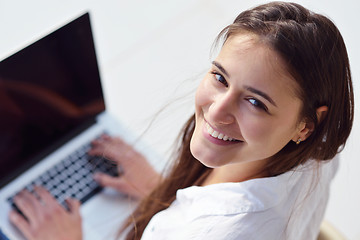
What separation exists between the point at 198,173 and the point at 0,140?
468mm

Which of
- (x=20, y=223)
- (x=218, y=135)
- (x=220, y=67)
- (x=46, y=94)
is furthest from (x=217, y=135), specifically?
(x=20, y=223)

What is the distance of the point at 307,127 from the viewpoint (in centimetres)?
81

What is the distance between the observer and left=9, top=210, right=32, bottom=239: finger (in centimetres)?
113

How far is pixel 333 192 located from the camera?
150 centimetres

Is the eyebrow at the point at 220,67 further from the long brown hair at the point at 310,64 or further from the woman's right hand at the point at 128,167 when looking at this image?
the woman's right hand at the point at 128,167

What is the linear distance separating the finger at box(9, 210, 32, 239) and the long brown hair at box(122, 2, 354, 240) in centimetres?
63

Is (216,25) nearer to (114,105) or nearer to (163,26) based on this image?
(163,26)

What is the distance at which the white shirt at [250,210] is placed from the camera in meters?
0.85

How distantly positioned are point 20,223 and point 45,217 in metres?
0.06

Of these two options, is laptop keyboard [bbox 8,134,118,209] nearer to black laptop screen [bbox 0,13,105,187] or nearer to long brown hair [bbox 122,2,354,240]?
black laptop screen [bbox 0,13,105,187]

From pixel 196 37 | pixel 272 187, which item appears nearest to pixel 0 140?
pixel 272 187

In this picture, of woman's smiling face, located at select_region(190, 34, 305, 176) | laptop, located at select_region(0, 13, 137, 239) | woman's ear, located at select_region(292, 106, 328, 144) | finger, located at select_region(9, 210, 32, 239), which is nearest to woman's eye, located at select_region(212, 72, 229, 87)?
woman's smiling face, located at select_region(190, 34, 305, 176)

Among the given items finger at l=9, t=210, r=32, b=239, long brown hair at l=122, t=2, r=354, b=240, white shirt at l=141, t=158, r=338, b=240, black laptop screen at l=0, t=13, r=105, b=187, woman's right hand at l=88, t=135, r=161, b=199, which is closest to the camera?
long brown hair at l=122, t=2, r=354, b=240

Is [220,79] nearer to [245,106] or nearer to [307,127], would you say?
[245,106]
